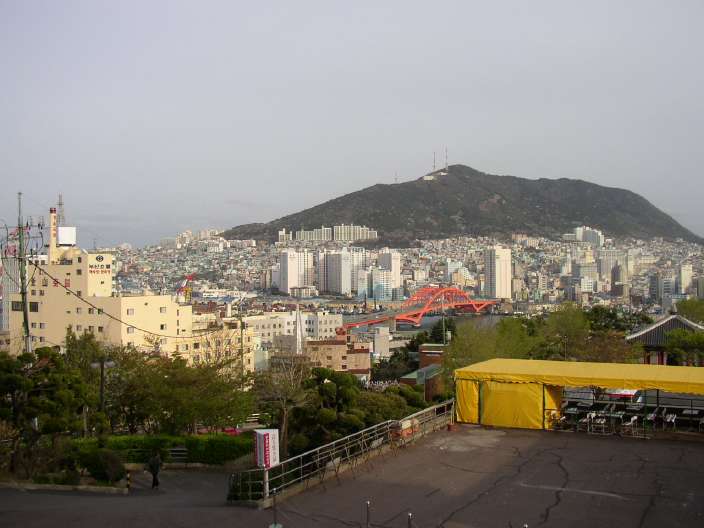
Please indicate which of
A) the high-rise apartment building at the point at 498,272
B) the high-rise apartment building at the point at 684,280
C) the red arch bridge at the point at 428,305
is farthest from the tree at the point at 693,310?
the high-rise apartment building at the point at 498,272

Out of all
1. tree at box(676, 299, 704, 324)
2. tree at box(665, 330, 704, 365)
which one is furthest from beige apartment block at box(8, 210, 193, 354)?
tree at box(676, 299, 704, 324)

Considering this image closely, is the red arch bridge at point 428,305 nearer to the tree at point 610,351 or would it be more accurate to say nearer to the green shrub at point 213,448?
the tree at point 610,351

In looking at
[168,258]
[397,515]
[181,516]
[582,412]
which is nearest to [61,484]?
[181,516]

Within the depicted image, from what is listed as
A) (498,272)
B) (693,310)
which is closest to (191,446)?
(693,310)

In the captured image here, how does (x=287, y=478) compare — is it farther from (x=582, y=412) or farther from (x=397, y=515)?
(x=582, y=412)

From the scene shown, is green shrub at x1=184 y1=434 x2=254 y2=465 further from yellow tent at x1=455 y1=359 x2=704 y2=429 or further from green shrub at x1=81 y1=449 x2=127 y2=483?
yellow tent at x1=455 y1=359 x2=704 y2=429

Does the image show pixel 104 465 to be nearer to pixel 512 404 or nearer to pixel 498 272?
pixel 512 404
